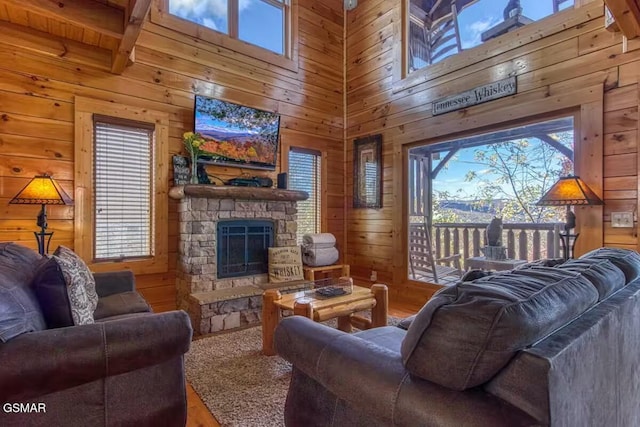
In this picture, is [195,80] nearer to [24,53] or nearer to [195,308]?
[24,53]

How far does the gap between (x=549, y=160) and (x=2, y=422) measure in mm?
4320

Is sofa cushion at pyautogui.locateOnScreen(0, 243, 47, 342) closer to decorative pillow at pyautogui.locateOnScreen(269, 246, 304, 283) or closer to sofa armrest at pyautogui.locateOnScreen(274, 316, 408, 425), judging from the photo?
sofa armrest at pyautogui.locateOnScreen(274, 316, 408, 425)

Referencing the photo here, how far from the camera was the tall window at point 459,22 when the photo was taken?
10.6 ft

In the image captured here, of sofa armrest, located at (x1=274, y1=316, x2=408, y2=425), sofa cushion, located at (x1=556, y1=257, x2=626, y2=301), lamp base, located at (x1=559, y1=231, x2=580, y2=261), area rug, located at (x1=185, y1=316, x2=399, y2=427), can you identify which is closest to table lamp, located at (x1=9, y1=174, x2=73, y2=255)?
area rug, located at (x1=185, y1=316, x2=399, y2=427)

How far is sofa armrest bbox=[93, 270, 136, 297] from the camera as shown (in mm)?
2487

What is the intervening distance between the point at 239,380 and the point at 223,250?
1.69 metres

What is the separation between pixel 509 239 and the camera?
3.73 m

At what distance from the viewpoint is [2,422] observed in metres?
1.16

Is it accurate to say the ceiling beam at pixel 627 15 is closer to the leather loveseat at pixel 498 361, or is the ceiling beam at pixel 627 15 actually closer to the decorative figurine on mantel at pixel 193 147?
the leather loveseat at pixel 498 361

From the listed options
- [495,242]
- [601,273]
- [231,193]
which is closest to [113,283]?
[231,193]

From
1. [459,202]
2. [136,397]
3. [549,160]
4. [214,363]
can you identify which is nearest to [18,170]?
[214,363]

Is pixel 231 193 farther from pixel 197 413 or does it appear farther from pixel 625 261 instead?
pixel 625 261

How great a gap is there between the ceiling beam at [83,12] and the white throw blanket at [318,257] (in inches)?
115

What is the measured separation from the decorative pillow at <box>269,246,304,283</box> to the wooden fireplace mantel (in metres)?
0.63
